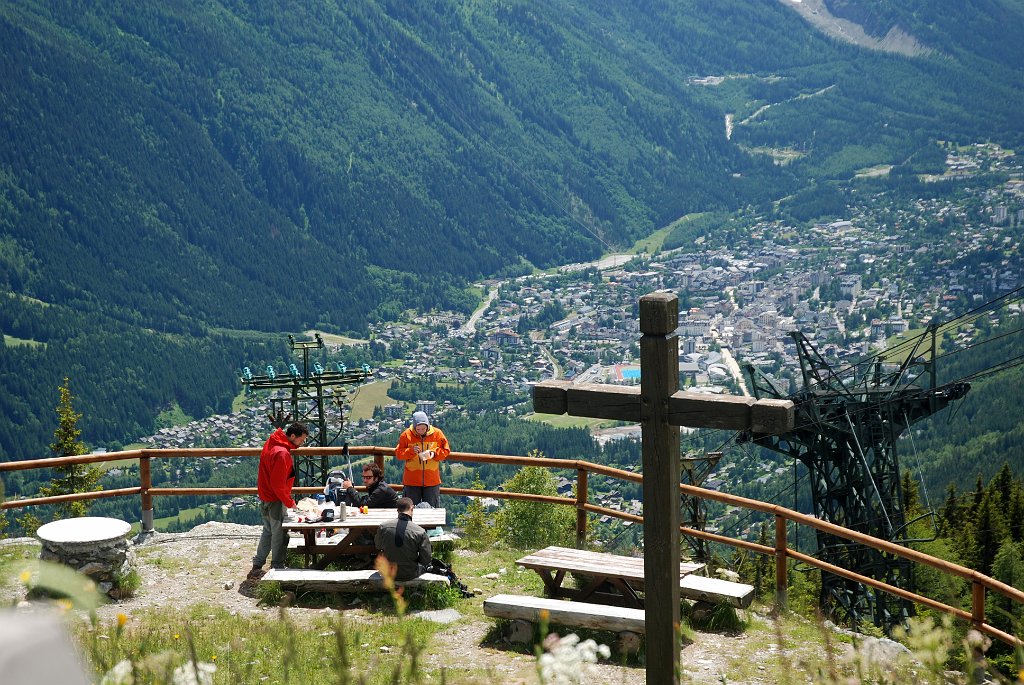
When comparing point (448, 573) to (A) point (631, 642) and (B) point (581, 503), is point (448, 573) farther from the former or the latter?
(A) point (631, 642)

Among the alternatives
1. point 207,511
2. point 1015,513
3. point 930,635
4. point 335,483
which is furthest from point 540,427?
point 930,635

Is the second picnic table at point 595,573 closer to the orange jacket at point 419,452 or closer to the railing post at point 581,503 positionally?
the railing post at point 581,503

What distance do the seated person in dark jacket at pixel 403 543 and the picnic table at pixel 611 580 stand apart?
0.87 metres

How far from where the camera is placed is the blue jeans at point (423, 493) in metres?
12.9

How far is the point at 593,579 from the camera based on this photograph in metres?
10.6

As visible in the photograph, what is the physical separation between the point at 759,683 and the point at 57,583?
23.9ft

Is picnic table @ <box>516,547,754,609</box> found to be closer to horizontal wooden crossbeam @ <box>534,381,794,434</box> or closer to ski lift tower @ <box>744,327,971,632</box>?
horizontal wooden crossbeam @ <box>534,381,794,434</box>

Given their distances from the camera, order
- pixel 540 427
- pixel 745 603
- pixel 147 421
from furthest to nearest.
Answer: pixel 147 421 < pixel 540 427 < pixel 745 603

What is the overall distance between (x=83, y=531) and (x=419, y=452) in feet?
10.9

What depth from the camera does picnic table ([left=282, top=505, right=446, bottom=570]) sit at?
1170 centimetres

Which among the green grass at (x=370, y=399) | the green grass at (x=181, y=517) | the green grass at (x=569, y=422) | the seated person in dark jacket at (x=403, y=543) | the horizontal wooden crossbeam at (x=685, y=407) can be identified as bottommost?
the green grass at (x=181, y=517)

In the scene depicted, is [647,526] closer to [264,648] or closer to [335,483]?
[264,648]

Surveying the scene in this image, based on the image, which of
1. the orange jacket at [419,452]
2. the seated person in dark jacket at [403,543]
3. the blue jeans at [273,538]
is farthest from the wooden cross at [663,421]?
the orange jacket at [419,452]

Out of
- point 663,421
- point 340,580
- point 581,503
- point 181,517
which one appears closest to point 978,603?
point 663,421
